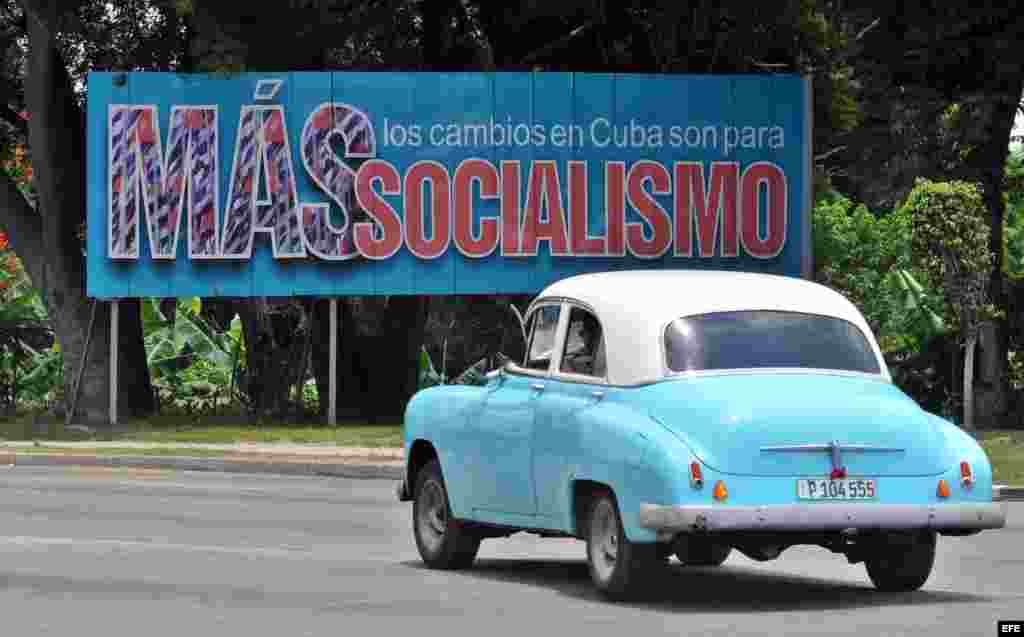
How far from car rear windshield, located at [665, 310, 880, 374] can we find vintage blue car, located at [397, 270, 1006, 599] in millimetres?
11

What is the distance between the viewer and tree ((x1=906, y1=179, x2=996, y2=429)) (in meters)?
37.6

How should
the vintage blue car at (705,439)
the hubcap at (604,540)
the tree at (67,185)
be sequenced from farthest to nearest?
the tree at (67,185), the hubcap at (604,540), the vintage blue car at (705,439)

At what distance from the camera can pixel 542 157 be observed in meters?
39.5

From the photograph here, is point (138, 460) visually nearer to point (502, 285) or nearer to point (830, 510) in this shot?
point (502, 285)

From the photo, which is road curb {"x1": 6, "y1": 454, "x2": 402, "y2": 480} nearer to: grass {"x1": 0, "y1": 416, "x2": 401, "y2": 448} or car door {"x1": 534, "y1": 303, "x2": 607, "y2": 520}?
grass {"x1": 0, "y1": 416, "x2": 401, "y2": 448}

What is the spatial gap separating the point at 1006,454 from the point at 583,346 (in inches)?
659

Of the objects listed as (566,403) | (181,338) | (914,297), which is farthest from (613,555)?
(181,338)

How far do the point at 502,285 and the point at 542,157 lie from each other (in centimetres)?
218

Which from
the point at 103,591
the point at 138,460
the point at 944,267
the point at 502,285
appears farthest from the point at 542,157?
the point at 103,591

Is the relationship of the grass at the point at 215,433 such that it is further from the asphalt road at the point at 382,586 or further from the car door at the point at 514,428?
the car door at the point at 514,428

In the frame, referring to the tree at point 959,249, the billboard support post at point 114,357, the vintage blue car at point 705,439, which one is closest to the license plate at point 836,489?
the vintage blue car at point 705,439

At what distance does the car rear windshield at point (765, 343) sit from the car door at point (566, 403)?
0.52m

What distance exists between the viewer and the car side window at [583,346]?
14.1 m

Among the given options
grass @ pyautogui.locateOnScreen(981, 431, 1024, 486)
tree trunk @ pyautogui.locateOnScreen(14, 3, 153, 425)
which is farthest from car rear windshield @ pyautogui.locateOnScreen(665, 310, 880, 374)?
tree trunk @ pyautogui.locateOnScreen(14, 3, 153, 425)
